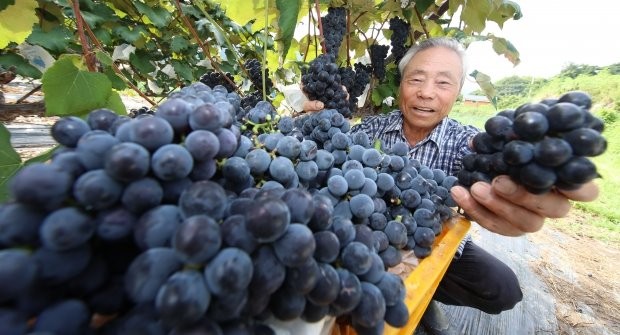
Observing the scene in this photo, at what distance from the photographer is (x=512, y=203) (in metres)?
0.81

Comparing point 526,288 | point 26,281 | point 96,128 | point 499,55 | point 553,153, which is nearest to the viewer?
point 26,281

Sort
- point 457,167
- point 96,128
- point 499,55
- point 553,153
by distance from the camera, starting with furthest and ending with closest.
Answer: point 499,55, point 457,167, point 553,153, point 96,128

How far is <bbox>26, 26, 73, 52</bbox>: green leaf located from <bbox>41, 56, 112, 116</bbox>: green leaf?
467mm

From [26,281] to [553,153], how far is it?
33.2 inches

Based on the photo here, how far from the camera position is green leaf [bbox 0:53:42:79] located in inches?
49.6

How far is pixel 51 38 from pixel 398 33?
5.02 feet

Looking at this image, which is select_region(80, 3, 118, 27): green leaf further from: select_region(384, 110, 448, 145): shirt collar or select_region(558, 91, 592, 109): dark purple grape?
select_region(558, 91, 592, 109): dark purple grape

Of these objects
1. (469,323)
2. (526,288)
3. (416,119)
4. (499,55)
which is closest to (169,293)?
(416,119)

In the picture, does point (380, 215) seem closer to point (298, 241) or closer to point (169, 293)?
point (298, 241)

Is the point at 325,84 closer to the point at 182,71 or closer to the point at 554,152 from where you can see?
the point at 554,152

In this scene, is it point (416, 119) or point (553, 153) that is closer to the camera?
point (553, 153)

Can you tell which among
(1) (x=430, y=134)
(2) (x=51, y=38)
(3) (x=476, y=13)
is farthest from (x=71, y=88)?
(3) (x=476, y=13)

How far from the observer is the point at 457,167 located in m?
1.62

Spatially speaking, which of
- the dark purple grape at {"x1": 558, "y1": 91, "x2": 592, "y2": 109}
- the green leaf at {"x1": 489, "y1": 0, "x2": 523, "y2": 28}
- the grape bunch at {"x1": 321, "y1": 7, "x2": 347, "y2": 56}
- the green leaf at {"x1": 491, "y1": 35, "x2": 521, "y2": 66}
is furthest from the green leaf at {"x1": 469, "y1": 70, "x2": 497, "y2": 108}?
the dark purple grape at {"x1": 558, "y1": 91, "x2": 592, "y2": 109}
